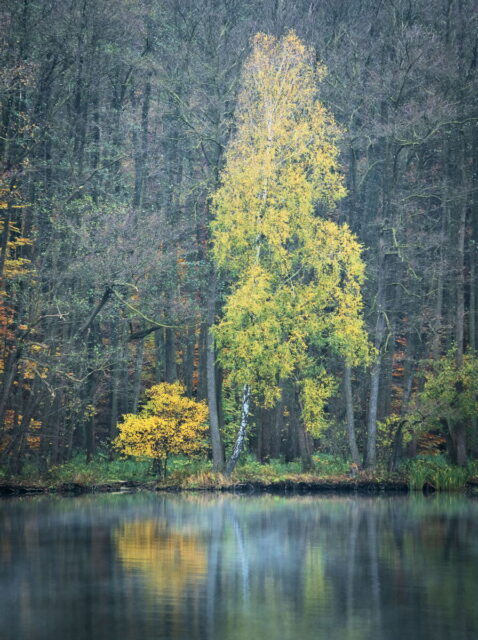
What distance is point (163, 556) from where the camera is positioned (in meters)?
15.8

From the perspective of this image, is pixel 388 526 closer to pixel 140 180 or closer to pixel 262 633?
pixel 262 633

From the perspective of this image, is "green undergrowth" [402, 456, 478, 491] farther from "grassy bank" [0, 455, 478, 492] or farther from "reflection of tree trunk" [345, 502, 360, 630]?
"reflection of tree trunk" [345, 502, 360, 630]

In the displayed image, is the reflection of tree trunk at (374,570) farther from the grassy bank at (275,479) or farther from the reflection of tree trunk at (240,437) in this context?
the reflection of tree trunk at (240,437)

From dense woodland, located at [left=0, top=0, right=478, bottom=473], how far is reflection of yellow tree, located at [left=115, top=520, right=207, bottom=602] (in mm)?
9307

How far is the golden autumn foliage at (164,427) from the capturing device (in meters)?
31.3

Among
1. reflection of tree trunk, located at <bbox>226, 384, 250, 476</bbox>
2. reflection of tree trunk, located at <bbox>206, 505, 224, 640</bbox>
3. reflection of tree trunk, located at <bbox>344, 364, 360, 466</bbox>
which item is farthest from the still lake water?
reflection of tree trunk, located at <bbox>344, 364, 360, 466</bbox>

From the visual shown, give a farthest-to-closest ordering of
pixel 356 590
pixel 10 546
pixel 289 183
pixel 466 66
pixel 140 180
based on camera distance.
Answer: pixel 140 180 < pixel 466 66 < pixel 289 183 < pixel 10 546 < pixel 356 590

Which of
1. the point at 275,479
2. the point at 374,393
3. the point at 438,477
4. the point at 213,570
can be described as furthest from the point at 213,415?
the point at 213,570

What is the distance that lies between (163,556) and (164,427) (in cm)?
1570

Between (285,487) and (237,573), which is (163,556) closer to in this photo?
(237,573)

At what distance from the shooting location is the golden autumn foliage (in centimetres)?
3131

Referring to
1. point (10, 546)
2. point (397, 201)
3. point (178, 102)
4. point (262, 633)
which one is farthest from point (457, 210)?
point (262, 633)

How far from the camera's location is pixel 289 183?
102ft

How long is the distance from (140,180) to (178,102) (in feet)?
11.1
